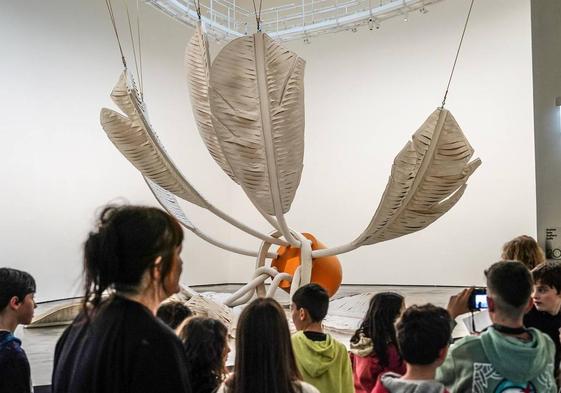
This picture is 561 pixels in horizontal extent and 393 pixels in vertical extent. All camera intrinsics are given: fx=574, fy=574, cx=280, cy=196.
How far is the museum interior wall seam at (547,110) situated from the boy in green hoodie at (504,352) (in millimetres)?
3214

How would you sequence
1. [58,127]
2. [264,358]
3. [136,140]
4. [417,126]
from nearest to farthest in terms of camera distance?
[264,358] → [136,140] → [58,127] → [417,126]

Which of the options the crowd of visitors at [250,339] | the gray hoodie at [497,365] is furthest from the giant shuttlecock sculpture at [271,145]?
the gray hoodie at [497,365]

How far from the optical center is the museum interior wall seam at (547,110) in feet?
15.7

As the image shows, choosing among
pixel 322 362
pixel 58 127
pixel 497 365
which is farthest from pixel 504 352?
pixel 58 127

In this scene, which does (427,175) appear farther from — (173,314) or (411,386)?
(411,386)

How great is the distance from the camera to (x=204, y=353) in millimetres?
1771

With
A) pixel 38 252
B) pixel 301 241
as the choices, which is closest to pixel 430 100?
pixel 301 241

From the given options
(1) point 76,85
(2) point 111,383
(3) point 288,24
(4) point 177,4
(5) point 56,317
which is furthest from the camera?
(3) point 288,24

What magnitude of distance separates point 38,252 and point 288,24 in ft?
21.9

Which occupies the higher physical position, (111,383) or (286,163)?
(286,163)

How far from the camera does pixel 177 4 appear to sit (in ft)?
31.2

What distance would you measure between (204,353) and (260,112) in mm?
2932

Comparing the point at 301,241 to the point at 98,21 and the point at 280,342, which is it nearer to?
the point at 280,342

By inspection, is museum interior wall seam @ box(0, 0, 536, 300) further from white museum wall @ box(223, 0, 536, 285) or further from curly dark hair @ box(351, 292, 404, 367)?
curly dark hair @ box(351, 292, 404, 367)
